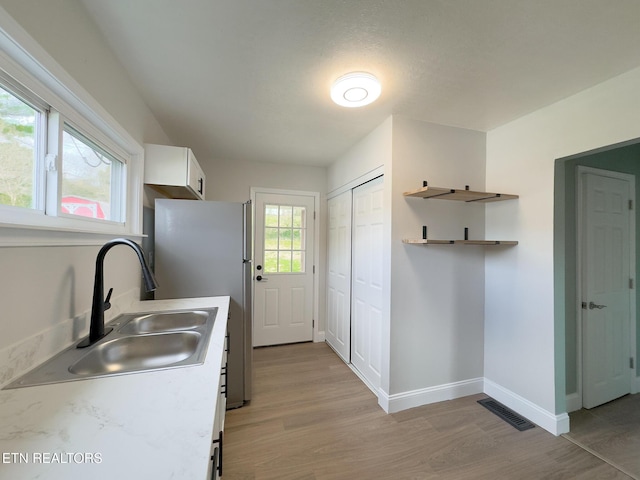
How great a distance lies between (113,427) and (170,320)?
1061 millimetres

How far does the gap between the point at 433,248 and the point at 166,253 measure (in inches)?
85.3

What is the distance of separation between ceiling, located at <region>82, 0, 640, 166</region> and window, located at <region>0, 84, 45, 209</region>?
1.89 feet

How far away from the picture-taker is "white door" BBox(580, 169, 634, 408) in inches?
80.8

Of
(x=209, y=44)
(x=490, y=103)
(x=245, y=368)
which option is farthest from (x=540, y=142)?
(x=245, y=368)

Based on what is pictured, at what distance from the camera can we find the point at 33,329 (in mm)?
949

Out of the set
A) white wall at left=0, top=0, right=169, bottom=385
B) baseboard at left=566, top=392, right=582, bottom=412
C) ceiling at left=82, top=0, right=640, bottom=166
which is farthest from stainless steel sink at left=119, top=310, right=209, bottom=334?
baseboard at left=566, top=392, right=582, bottom=412

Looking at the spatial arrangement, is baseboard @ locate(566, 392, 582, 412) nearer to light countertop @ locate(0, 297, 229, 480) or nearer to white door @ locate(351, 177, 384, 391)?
white door @ locate(351, 177, 384, 391)

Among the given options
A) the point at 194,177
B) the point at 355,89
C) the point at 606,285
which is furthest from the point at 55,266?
the point at 606,285

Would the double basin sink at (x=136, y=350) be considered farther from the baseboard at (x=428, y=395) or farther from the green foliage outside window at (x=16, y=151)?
the baseboard at (x=428, y=395)

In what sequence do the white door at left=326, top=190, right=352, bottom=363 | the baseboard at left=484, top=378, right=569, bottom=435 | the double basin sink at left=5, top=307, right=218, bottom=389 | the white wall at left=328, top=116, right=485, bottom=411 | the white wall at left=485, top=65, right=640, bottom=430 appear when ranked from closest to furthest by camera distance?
the double basin sink at left=5, top=307, right=218, bottom=389 < the white wall at left=485, top=65, right=640, bottom=430 < the baseboard at left=484, top=378, right=569, bottom=435 < the white wall at left=328, top=116, right=485, bottom=411 < the white door at left=326, top=190, right=352, bottom=363

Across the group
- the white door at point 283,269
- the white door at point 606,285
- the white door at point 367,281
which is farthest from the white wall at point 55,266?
the white door at point 606,285

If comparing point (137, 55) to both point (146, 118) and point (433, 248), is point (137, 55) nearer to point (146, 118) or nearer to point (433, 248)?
point (146, 118)

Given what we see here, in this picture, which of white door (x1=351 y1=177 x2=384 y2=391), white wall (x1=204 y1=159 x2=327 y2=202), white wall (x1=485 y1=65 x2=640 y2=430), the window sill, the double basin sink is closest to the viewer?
the window sill

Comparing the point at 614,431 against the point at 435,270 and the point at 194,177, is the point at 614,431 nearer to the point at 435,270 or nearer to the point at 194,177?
the point at 435,270
